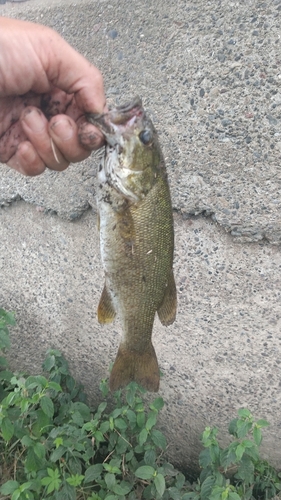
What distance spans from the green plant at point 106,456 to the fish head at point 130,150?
3.22ft

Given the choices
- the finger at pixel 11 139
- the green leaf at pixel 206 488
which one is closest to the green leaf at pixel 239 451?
the green leaf at pixel 206 488

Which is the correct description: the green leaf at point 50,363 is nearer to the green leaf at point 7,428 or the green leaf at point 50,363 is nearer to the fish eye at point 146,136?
the green leaf at point 7,428

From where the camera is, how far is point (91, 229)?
2328 mm

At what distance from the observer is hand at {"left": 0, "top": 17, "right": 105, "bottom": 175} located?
1468mm

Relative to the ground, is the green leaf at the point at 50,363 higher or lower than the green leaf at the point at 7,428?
lower

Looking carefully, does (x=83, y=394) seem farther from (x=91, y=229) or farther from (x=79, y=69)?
(x=79, y=69)

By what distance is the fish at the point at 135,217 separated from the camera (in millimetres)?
1413

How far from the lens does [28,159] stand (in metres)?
1.60

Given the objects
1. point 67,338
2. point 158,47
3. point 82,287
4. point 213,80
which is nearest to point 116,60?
point 158,47

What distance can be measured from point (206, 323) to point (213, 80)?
1.15m

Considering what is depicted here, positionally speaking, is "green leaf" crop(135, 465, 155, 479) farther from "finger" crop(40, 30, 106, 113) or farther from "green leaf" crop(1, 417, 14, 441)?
"finger" crop(40, 30, 106, 113)

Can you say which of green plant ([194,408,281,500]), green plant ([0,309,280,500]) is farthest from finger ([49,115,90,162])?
green plant ([194,408,281,500])

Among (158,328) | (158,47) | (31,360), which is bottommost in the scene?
(31,360)

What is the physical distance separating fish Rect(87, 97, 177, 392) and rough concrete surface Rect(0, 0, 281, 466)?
542mm
